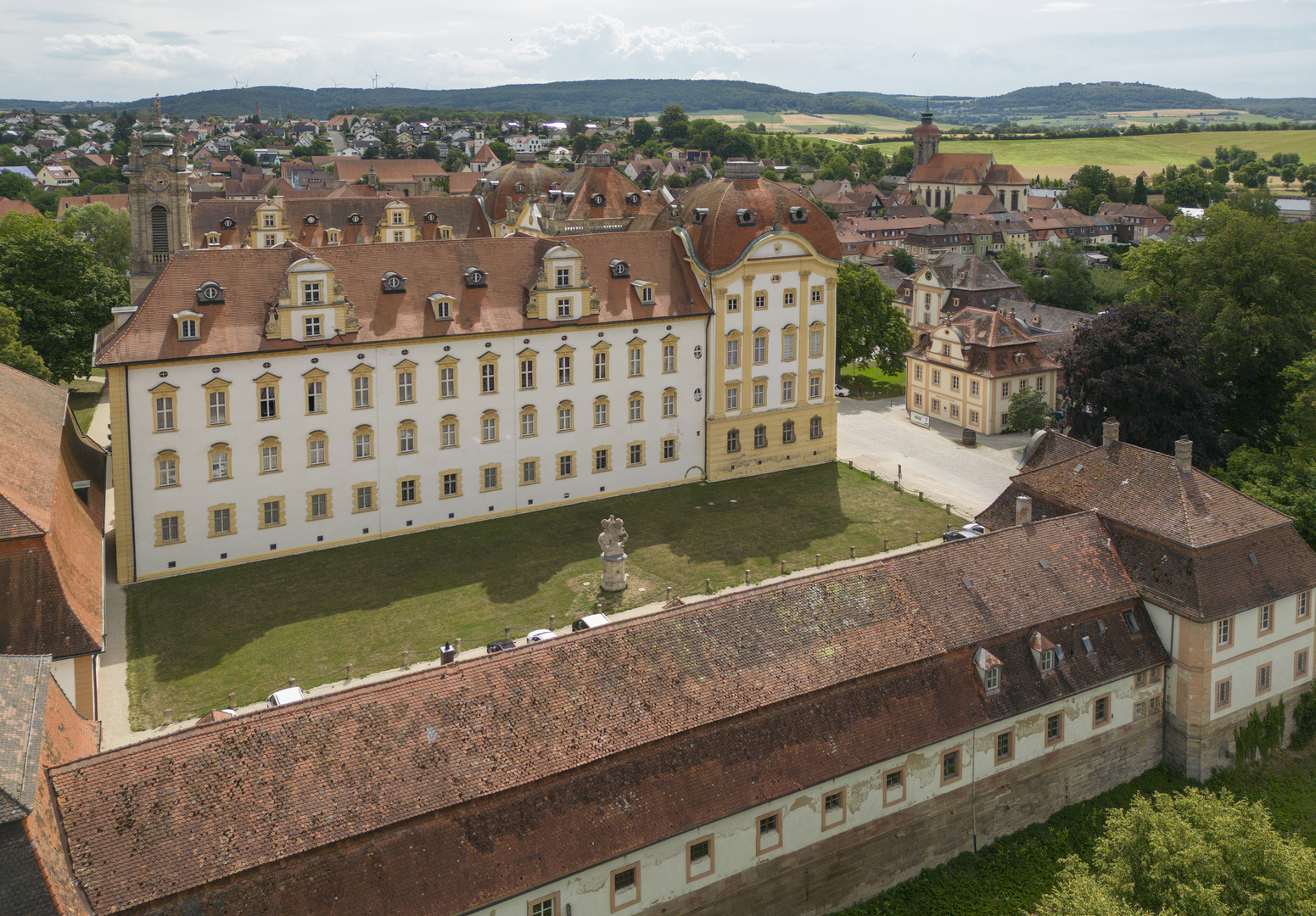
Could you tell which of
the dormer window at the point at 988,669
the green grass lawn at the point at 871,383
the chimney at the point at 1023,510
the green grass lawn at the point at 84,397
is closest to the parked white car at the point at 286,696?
the dormer window at the point at 988,669

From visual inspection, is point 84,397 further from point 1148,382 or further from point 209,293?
point 1148,382

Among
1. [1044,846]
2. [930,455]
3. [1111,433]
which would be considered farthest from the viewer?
[930,455]

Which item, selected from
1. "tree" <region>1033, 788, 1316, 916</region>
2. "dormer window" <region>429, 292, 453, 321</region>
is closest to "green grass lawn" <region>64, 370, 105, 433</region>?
"dormer window" <region>429, 292, 453, 321</region>

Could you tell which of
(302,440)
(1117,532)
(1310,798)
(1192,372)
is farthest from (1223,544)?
(302,440)

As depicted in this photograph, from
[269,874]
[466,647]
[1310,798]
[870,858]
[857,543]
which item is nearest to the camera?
[269,874]

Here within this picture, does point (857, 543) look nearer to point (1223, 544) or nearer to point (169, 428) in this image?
point (1223, 544)

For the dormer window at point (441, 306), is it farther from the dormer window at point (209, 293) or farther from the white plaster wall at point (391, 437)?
the dormer window at point (209, 293)

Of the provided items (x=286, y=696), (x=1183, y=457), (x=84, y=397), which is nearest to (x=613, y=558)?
(x=286, y=696)
